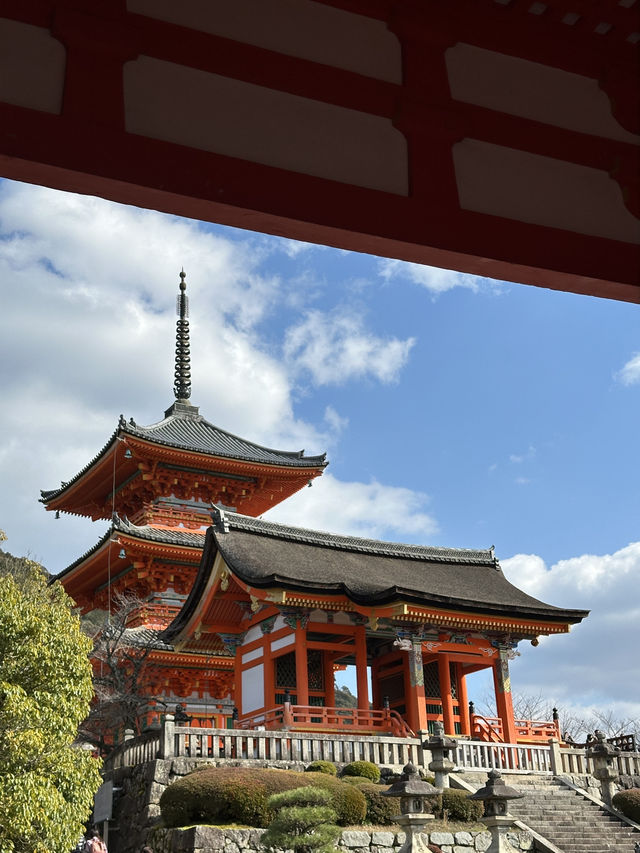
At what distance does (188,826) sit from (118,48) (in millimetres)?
14584

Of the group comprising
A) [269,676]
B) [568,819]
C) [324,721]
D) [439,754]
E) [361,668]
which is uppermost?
[361,668]

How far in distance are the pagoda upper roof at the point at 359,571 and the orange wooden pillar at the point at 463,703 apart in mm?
2081

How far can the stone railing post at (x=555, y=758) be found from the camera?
22719 millimetres

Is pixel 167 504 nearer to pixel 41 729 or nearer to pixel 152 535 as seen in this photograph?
pixel 152 535

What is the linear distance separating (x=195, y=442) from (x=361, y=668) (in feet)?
47.4

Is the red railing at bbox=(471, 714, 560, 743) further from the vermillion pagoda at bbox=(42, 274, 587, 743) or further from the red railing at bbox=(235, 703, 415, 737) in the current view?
the red railing at bbox=(235, 703, 415, 737)

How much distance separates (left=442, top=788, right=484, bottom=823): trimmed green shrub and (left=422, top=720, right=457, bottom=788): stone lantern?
108 cm

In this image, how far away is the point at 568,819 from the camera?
65.6 ft

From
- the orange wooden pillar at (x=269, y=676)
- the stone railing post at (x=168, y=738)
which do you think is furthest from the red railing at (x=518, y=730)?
the stone railing post at (x=168, y=738)

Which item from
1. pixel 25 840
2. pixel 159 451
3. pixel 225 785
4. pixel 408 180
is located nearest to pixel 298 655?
pixel 225 785

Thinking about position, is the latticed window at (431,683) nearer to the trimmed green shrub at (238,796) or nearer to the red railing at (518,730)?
the red railing at (518,730)

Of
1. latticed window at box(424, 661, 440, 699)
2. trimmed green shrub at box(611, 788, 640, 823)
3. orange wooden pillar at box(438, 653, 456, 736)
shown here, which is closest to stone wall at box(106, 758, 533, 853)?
trimmed green shrub at box(611, 788, 640, 823)

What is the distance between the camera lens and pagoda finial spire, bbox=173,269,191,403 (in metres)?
41.5

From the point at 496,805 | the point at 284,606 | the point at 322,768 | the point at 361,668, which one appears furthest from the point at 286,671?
the point at 496,805
